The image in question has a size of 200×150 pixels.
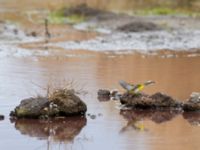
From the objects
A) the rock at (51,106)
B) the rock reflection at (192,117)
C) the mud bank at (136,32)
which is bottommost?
the rock reflection at (192,117)

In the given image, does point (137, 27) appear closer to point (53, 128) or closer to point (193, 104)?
point (193, 104)

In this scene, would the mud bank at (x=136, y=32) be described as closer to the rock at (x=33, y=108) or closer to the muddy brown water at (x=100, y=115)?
the muddy brown water at (x=100, y=115)

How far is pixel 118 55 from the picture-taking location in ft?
70.3

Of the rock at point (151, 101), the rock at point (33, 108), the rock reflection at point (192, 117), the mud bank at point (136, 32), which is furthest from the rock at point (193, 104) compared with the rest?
the mud bank at point (136, 32)

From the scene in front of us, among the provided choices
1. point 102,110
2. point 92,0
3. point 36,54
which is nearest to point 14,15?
point 92,0

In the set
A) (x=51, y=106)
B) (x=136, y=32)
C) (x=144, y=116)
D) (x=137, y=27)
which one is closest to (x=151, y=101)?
(x=144, y=116)

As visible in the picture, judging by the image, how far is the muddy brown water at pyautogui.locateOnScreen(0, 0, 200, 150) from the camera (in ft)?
33.7

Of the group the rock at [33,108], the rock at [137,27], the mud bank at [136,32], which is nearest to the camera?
the rock at [33,108]

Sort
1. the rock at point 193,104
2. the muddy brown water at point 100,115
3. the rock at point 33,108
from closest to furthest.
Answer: the muddy brown water at point 100,115, the rock at point 33,108, the rock at point 193,104

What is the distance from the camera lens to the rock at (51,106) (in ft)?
37.1

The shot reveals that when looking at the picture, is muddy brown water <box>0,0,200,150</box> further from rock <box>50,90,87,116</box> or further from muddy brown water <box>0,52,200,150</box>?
rock <box>50,90,87,116</box>

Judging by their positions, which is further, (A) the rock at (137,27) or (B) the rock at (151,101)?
(A) the rock at (137,27)

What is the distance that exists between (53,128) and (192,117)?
257 cm

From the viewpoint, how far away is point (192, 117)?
1191 cm
